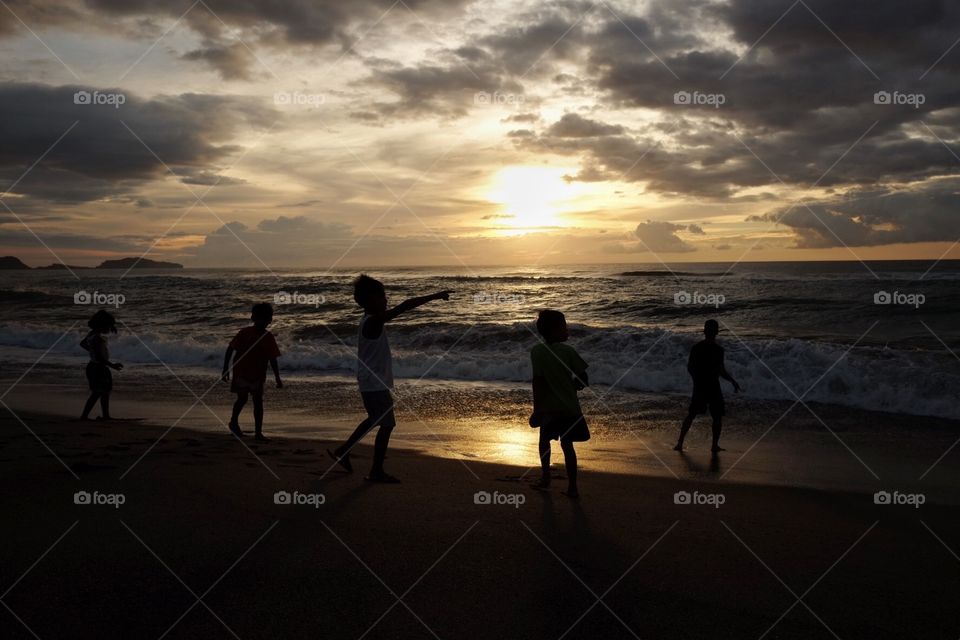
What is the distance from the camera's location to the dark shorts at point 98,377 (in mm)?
10117

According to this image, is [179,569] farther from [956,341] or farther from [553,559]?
[956,341]

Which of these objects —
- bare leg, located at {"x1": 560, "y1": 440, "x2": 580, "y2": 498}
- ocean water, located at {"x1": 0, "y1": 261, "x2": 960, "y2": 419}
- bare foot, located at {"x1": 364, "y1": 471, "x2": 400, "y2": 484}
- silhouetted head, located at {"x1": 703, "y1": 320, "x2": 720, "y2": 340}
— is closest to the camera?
bare leg, located at {"x1": 560, "y1": 440, "x2": 580, "y2": 498}

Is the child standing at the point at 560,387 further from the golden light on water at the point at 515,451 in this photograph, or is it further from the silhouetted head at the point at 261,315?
the silhouetted head at the point at 261,315

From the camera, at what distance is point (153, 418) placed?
34.9 feet

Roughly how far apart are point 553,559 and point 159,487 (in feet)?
11.3

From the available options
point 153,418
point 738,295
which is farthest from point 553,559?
point 738,295

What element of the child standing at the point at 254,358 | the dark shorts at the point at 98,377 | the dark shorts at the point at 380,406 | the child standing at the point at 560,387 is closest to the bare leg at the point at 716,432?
the child standing at the point at 560,387

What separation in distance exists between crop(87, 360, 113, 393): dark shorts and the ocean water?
3009mm

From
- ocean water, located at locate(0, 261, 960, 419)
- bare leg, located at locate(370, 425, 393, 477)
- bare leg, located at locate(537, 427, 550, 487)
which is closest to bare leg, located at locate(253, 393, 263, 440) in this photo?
bare leg, located at locate(370, 425, 393, 477)

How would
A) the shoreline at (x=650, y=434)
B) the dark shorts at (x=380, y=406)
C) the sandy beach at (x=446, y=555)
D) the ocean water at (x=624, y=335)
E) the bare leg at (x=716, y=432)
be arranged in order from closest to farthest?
the sandy beach at (x=446, y=555)
the dark shorts at (x=380, y=406)
the shoreline at (x=650, y=434)
the bare leg at (x=716, y=432)
the ocean water at (x=624, y=335)

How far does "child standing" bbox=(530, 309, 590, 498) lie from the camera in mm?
6367

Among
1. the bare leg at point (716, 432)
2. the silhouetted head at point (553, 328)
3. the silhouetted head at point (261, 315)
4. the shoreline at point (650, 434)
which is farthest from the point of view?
the bare leg at point (716, 432)

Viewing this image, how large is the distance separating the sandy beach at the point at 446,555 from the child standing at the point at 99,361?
2.84 meters

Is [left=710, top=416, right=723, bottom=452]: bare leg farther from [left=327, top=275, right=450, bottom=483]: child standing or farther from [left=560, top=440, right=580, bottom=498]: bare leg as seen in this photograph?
[left=327, top=275, right=450, bottom=483]: child standing
